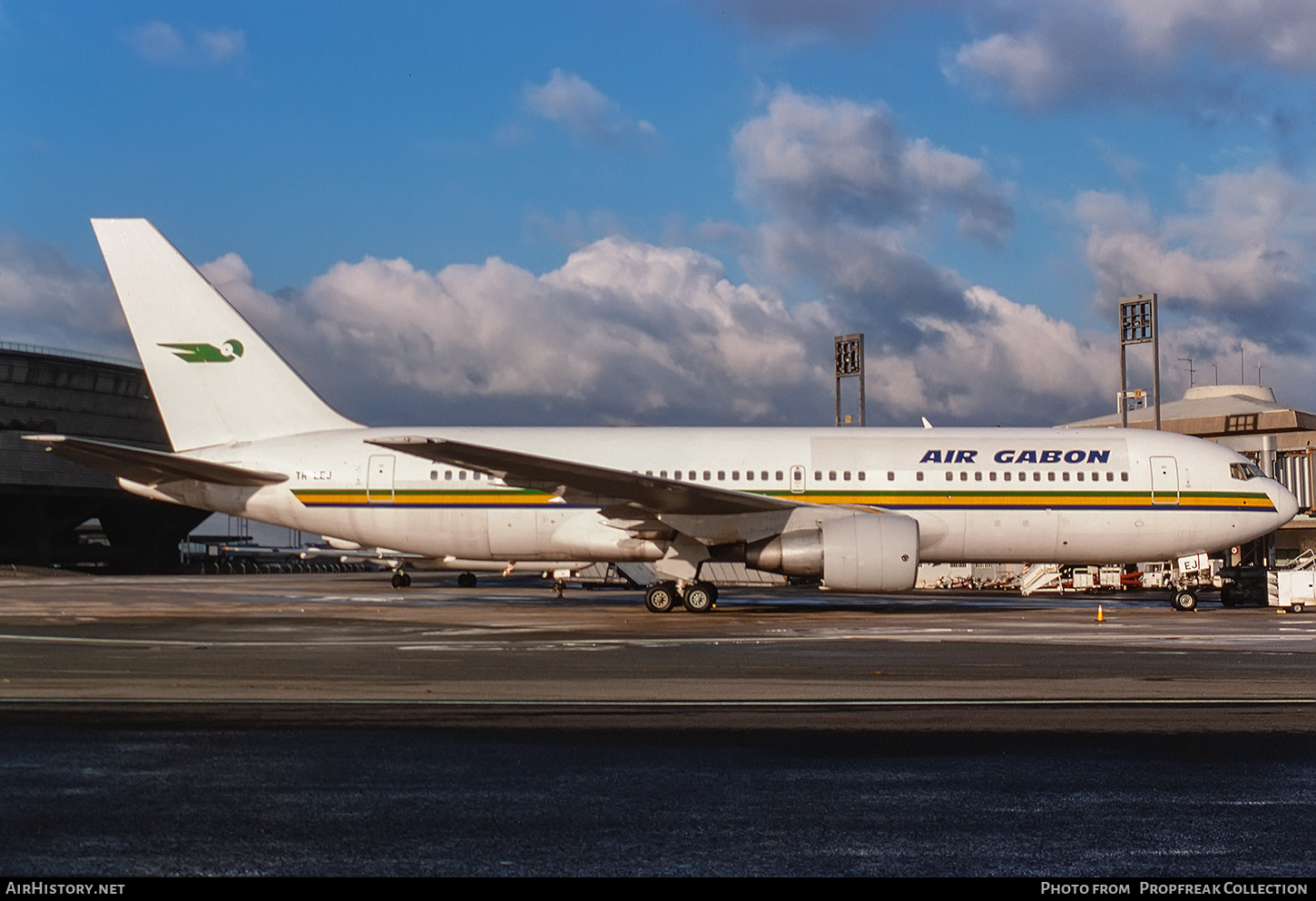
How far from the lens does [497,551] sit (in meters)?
24.3

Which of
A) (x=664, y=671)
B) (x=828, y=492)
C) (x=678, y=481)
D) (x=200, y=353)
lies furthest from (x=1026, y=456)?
(x=200, y=353)

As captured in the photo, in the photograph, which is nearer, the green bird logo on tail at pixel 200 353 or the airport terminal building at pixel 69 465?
the green bird logo on tail at pixel 200 353

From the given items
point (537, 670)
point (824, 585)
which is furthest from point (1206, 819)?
point (824, 585)

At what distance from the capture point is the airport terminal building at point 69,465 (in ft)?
230

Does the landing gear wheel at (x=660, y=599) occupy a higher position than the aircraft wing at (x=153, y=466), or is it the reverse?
Result: the aircraft wing at (x=153, y=466)

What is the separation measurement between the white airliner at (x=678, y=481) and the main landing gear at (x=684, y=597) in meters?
0.04

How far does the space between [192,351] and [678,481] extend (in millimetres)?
11006

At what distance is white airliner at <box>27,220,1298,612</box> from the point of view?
23.6 meters

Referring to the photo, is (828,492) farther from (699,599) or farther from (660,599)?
(660,599)

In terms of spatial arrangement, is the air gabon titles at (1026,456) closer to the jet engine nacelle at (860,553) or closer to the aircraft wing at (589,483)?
the jet engine nacelle at (860,553)

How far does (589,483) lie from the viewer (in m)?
21.4

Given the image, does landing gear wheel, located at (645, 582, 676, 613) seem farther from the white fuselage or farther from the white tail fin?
the white tail fin

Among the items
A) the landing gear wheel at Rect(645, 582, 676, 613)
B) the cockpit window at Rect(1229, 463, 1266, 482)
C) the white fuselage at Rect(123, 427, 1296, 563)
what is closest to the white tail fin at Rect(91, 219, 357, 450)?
the white fuselage at Rect(123, 427, 1296, 563)

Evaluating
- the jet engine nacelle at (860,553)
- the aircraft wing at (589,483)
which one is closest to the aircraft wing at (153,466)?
the aircraft wing at (589,483)
